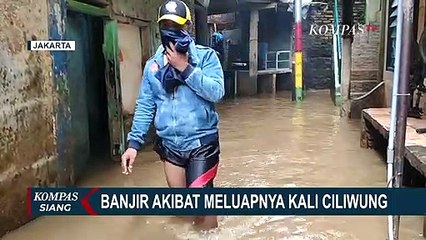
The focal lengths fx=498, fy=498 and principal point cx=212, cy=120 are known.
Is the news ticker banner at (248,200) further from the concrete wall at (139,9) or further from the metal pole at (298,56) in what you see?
the metal pole at (298,56)

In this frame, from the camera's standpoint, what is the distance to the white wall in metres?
5.46

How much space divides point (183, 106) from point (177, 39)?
363 mm

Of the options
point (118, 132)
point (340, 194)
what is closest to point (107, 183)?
point (118, 132)

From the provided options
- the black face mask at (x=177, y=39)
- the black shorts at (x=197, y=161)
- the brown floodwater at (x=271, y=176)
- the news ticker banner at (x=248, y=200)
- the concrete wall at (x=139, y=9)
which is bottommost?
the brown floodwater at (x=271, y=176)

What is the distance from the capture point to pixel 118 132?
197 inches

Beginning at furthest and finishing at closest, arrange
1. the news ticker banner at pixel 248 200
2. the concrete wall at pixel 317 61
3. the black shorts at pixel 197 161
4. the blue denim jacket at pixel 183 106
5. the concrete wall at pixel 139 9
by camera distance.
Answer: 1. the concrete wall at pixel 317 61
2. the concrete wall at pixel 139 9
3. the black shorts at pixel 197 161
4. the blue denim jacket at pixel 183 106
5. the news ticker banner at pixel 248 200

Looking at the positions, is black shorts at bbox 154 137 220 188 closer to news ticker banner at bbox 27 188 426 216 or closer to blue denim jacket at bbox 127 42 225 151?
blue denim jacket at bbox 127 42 225 151

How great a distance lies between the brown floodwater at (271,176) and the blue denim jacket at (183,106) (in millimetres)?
734

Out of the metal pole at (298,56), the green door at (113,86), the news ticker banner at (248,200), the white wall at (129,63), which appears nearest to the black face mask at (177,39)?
the news ticker banner at (248,200)

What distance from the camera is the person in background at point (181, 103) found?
8.03 feet

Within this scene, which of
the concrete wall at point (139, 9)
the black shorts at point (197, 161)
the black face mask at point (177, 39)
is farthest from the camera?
the concrete wall at point (139, 9)

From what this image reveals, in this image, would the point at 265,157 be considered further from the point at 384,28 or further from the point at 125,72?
the point at 384,28

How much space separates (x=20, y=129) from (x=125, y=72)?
2.42 m

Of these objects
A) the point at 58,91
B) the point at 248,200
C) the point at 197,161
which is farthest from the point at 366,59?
the point at 248,200
